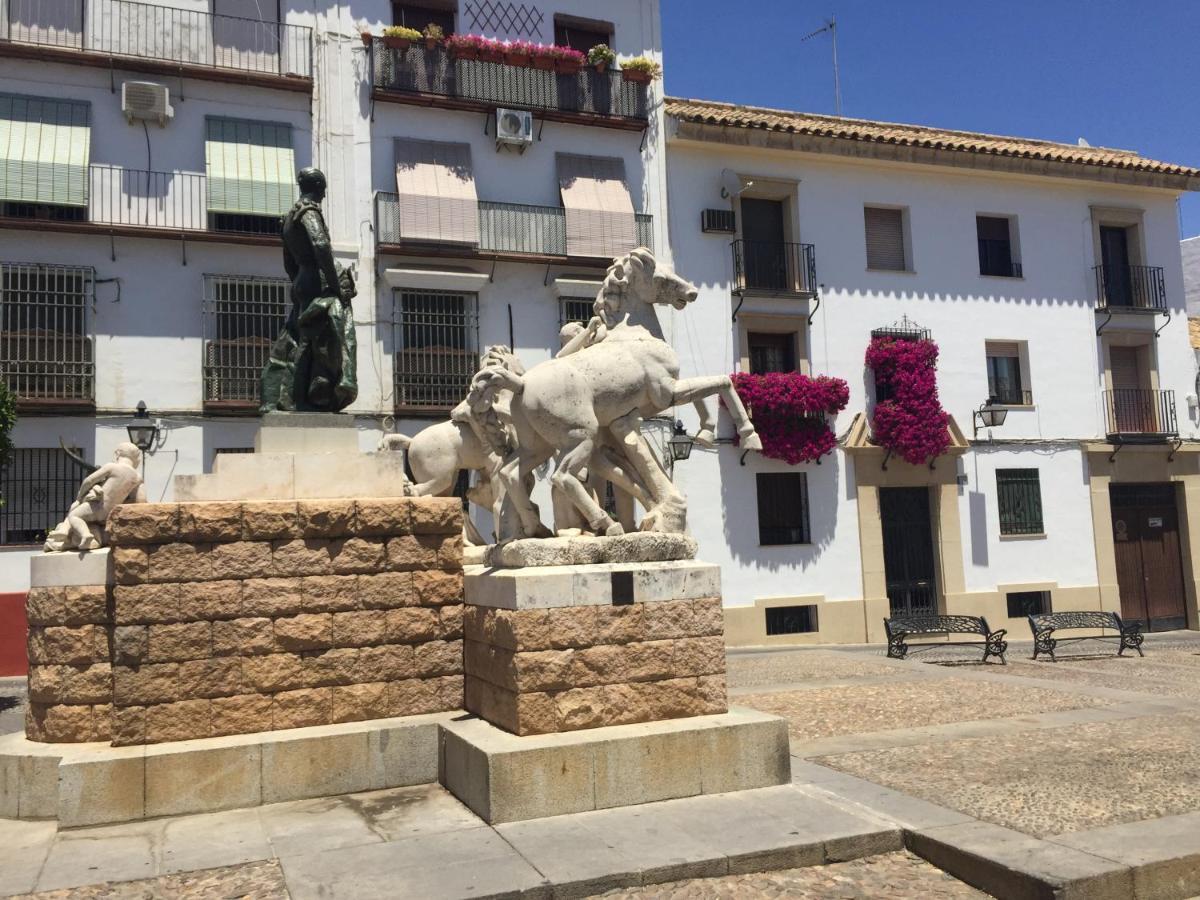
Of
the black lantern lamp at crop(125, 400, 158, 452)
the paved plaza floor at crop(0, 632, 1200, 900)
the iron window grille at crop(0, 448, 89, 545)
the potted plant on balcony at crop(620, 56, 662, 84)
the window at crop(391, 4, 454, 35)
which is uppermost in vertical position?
the window at crop(391, 4, 454, 35)

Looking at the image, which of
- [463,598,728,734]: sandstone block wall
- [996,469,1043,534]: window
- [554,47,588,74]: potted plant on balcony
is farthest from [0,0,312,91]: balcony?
[996,469,1043,534]: window

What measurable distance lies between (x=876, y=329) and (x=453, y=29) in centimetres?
1024

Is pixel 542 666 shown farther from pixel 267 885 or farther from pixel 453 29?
pixel 453 29

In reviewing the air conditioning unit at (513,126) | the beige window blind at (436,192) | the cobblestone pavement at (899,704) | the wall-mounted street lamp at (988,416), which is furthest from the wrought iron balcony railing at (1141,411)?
the beige window blind at (436,192)

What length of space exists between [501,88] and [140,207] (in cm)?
676

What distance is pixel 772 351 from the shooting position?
19500mm

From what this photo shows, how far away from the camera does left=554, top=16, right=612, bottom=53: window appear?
19.3m

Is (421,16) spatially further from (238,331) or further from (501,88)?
(238,331)

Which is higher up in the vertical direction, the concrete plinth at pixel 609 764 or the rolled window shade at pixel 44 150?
the rolled window shade at pixel 44 150

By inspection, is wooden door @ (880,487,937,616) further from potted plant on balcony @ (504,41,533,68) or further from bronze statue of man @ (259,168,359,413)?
bronze statue of man @ (259,168,359,413)

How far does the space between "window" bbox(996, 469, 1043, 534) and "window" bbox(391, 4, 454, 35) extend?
14285 mm

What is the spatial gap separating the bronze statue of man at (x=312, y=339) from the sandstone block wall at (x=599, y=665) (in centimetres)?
217

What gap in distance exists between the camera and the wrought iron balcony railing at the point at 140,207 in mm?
15648

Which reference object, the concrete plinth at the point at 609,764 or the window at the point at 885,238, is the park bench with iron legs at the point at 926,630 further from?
the concrete plinth at the point at 609,764
